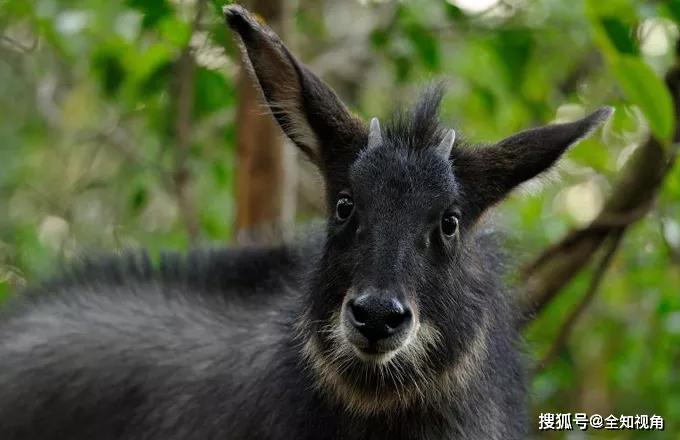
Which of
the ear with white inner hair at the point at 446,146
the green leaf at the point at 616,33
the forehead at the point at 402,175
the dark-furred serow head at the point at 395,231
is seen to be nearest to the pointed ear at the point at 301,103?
the dark-furred serow head at the point at 395,231

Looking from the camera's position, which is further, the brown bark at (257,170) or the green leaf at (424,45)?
the brown bark at (257,170)

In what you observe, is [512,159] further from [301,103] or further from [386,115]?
[301,103]

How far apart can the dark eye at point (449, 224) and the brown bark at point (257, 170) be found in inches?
94.8

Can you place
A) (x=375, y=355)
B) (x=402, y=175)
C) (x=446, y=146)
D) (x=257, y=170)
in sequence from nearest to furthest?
(x=375, y=355)
(x=402, y=175)
(x=446, y=146)
(x=257, y=170)

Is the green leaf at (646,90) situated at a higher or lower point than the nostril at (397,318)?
higher

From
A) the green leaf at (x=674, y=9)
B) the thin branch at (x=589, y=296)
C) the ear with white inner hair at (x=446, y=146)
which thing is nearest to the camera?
the ear with white inner hair at (x=446, y=146)

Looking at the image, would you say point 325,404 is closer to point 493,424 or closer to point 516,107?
point 493,424

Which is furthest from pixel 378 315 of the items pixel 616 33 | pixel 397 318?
pixel 616 33

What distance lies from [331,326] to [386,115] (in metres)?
1.31

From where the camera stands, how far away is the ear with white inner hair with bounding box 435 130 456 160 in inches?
175

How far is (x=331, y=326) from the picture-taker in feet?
14.1

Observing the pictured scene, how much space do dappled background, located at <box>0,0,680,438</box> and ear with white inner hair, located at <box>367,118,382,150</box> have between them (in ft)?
2.27

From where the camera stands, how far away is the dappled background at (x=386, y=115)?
5.91 m

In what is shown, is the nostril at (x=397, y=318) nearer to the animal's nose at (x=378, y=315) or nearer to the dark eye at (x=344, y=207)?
the animal's nose at (x=378, y=315)
